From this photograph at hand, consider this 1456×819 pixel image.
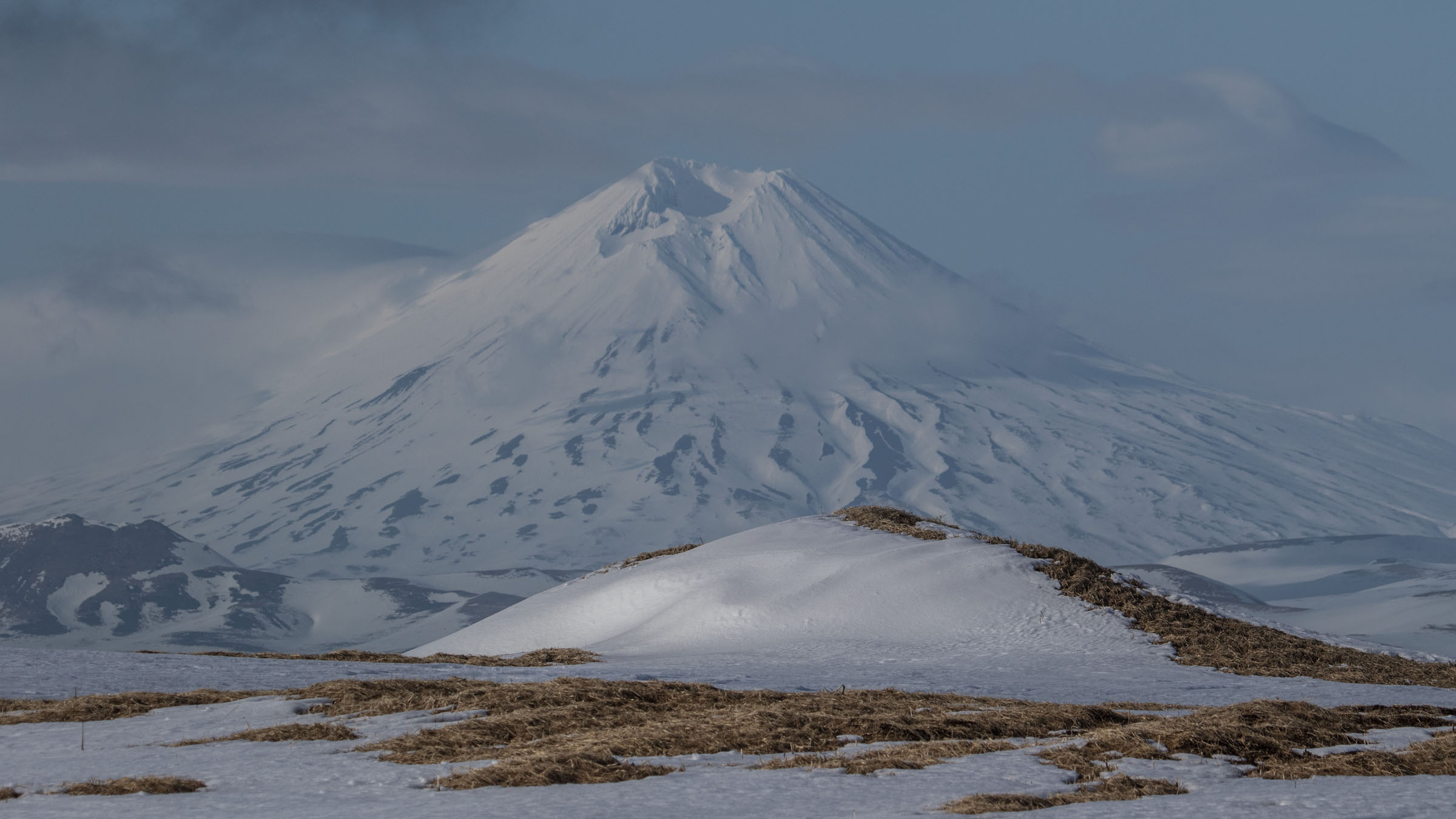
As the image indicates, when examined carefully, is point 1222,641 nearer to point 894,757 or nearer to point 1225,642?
point 1225,642

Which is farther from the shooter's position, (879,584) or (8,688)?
(879,584)

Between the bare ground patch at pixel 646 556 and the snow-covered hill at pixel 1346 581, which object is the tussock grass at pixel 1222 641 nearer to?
the bare ground patch at pixel 646 556

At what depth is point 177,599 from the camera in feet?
582

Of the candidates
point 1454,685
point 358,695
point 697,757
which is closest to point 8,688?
→ point 358,695

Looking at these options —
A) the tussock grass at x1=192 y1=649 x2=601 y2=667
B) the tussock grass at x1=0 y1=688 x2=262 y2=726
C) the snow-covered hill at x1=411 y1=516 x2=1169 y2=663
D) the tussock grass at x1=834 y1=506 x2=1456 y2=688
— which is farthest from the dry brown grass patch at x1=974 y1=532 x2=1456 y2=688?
the tussock grass at x1=0 y1=688 x2=262 y2=726

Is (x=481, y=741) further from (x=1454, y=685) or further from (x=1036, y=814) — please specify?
(x=1454, y=685)

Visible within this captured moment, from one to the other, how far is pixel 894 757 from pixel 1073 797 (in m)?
1.92

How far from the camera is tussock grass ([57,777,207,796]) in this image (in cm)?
1062

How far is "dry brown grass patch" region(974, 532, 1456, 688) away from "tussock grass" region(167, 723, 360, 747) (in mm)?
15258

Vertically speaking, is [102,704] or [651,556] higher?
[651,556]

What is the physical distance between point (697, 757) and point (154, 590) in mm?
181057

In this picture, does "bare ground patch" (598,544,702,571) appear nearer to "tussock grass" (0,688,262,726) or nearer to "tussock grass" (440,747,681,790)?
"tussock grass" (0,688,262,726)

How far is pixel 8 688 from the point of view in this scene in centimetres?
1756

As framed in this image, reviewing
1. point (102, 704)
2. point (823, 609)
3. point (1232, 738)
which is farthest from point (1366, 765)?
point (823, 609)
